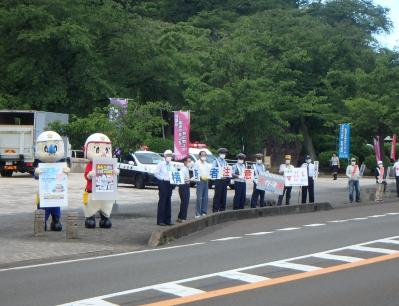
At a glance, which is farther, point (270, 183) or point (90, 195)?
point (270, 183)

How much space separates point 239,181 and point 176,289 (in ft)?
43.8

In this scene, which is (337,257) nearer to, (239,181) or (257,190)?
(239,181)

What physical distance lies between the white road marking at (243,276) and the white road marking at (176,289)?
3.21 feet

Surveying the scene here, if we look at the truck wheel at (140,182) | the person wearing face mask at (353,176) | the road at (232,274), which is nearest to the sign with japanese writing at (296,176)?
the person wearing face mask at (353,176)

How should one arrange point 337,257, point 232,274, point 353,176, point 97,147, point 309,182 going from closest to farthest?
point 232,274 < point 337,257 < point 97,147 < point 309,182 < point 353,176

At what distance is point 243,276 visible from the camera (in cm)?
1032

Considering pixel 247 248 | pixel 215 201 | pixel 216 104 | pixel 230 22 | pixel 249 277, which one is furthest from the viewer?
pixel 230 22

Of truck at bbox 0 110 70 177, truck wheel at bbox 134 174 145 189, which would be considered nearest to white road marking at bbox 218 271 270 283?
truck wheel at bbox 134 174 145 189

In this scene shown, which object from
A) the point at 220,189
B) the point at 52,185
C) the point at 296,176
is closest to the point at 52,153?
the point at 52,185

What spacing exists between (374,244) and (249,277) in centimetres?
481

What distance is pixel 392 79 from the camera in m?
37.8

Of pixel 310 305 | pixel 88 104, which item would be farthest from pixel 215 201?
pixel 88 104

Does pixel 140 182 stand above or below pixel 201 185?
below

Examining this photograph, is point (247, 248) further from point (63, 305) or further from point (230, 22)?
point (230, 22)
